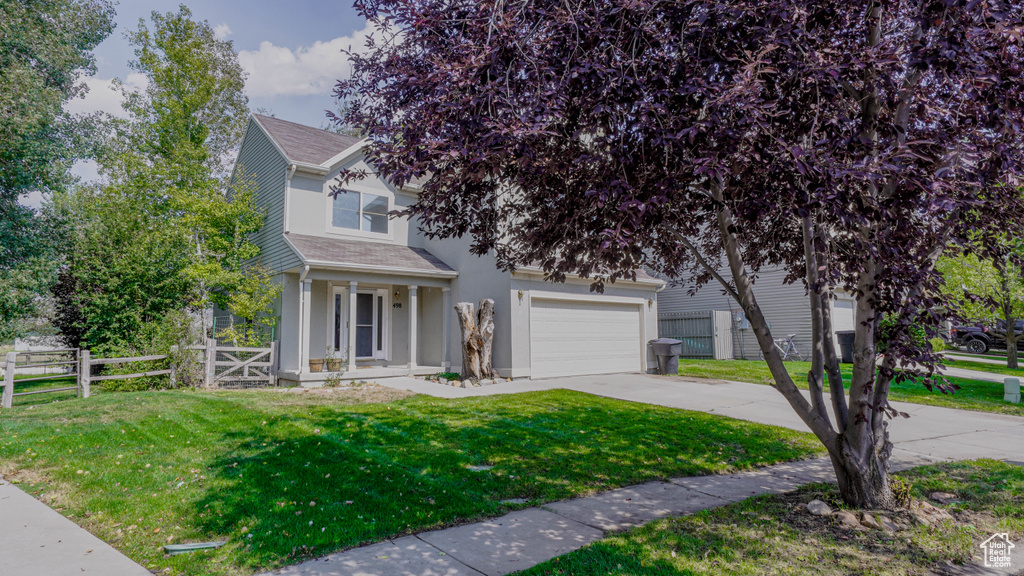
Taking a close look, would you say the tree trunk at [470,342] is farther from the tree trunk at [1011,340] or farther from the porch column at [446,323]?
the tree trunk at [1011,340]

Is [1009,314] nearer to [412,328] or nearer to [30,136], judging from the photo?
[412,328]

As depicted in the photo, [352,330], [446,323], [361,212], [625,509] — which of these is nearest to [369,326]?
[352,330]

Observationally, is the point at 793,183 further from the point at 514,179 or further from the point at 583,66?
the point at 514,179

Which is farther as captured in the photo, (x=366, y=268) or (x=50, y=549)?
(x=366, y=268)

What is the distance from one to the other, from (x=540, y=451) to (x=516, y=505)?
5.85 feet

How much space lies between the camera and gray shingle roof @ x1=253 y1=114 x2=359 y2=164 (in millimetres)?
14609

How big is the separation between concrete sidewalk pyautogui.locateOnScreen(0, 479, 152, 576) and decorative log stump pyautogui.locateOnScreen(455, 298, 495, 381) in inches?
328

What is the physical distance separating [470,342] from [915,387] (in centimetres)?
980

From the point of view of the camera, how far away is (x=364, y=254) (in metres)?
14.0

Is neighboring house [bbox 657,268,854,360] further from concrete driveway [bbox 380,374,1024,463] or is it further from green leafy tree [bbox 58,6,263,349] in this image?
green leafy tree [bbox 58,6,263,349]

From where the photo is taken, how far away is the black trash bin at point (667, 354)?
1398cm

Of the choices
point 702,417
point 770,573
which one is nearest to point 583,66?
point 770,573

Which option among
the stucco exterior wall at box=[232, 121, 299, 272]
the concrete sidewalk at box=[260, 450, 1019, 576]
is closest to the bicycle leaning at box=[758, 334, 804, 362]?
the concrete sidewalk at box=[260, 450, 1019, 576]

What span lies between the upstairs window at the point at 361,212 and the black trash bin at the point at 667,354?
→ 27.4ft
